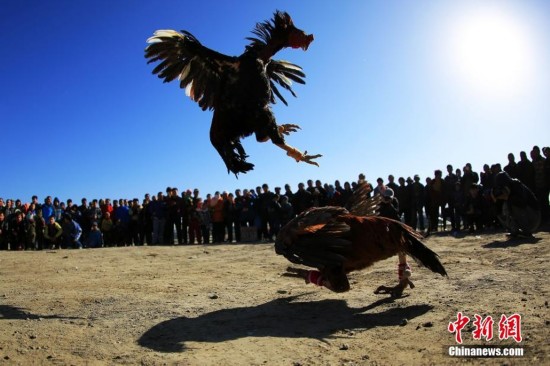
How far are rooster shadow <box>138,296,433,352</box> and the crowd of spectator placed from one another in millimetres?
7946

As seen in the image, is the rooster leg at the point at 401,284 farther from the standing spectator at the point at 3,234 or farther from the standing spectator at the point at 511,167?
the standing spectator at the point at 3,234

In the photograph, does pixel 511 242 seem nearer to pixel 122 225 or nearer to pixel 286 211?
pixel 286 211

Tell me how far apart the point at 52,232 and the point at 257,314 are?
434 inches

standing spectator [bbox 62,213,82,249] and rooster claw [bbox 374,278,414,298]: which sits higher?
standing spectator [bbox 62,213,82,249]

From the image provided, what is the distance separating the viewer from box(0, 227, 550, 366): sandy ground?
3.60 m

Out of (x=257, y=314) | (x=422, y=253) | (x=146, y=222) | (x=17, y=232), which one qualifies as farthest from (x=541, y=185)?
(x=17, y=232)

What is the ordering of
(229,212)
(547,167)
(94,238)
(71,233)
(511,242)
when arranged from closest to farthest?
(511,242)
(547,167)
(71,233)
(94,238)
(229,212)

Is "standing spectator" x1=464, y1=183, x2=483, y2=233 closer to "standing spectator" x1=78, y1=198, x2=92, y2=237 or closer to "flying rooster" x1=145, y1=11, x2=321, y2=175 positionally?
"flying rooster" x1=145, y1=11, x2=321, y2=175

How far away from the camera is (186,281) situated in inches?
261

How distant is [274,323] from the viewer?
450cm

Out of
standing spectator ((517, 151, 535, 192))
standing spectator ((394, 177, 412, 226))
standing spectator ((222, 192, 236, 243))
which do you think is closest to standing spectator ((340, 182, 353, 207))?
standing spectator ((394, 177, 412, 226))

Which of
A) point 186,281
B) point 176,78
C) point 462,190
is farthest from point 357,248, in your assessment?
point 462,190

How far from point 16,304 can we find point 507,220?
362 inches

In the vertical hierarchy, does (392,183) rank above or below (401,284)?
above
